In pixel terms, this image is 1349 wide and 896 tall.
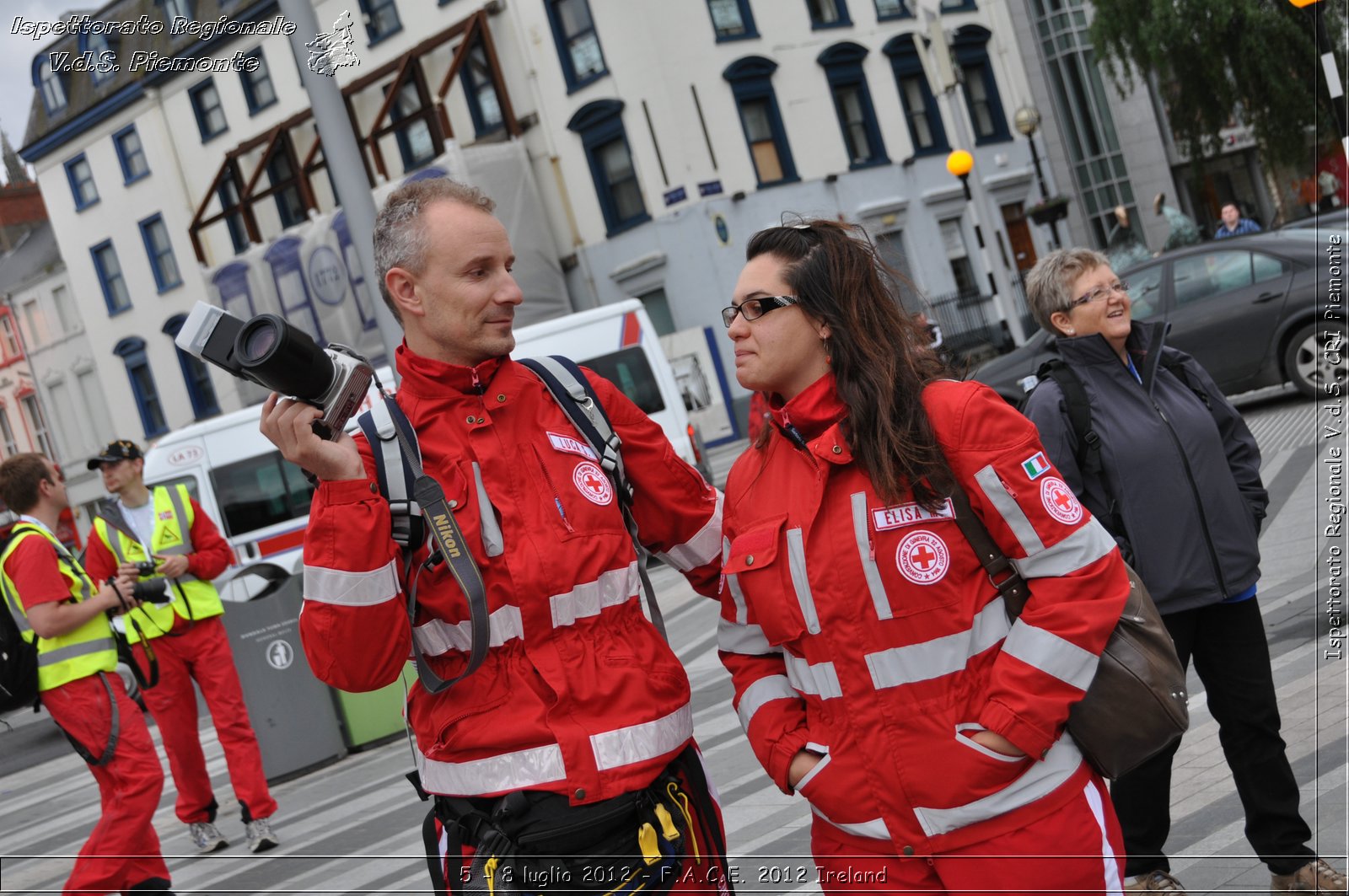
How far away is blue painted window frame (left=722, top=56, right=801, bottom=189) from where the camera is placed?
3011 centimetres

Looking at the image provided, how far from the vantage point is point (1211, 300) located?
13.3 meters

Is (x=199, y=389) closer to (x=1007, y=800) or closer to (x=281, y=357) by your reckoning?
(x=281, y=357)

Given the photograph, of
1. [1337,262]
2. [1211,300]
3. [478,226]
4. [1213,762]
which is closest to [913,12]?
[1211,300]

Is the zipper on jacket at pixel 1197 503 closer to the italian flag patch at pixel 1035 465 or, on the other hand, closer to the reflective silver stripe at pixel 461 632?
the italian flag patch at pixel 1035 465

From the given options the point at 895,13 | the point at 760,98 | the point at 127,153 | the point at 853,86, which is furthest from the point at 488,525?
the point at 895,13

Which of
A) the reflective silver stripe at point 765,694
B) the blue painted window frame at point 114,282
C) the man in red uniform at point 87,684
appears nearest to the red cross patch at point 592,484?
the reflective silver stripe at point 765,694

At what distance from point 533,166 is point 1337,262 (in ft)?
75.6

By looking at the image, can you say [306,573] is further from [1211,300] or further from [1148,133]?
[1148,133]

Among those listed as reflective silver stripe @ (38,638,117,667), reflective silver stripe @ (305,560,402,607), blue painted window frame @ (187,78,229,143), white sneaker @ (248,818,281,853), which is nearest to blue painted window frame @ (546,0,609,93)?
blue painted window frame @ (187,78,229,143)

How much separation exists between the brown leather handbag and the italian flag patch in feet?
0.42

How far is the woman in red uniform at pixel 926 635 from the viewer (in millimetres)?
2488

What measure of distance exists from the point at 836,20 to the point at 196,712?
92.7 feet

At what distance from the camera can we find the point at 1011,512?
2529 mm

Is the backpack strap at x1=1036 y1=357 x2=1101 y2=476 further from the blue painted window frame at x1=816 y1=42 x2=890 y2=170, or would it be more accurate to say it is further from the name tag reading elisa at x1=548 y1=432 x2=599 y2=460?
the blue painted window frame at x1=816 y1=42 x2=890 y2=170
